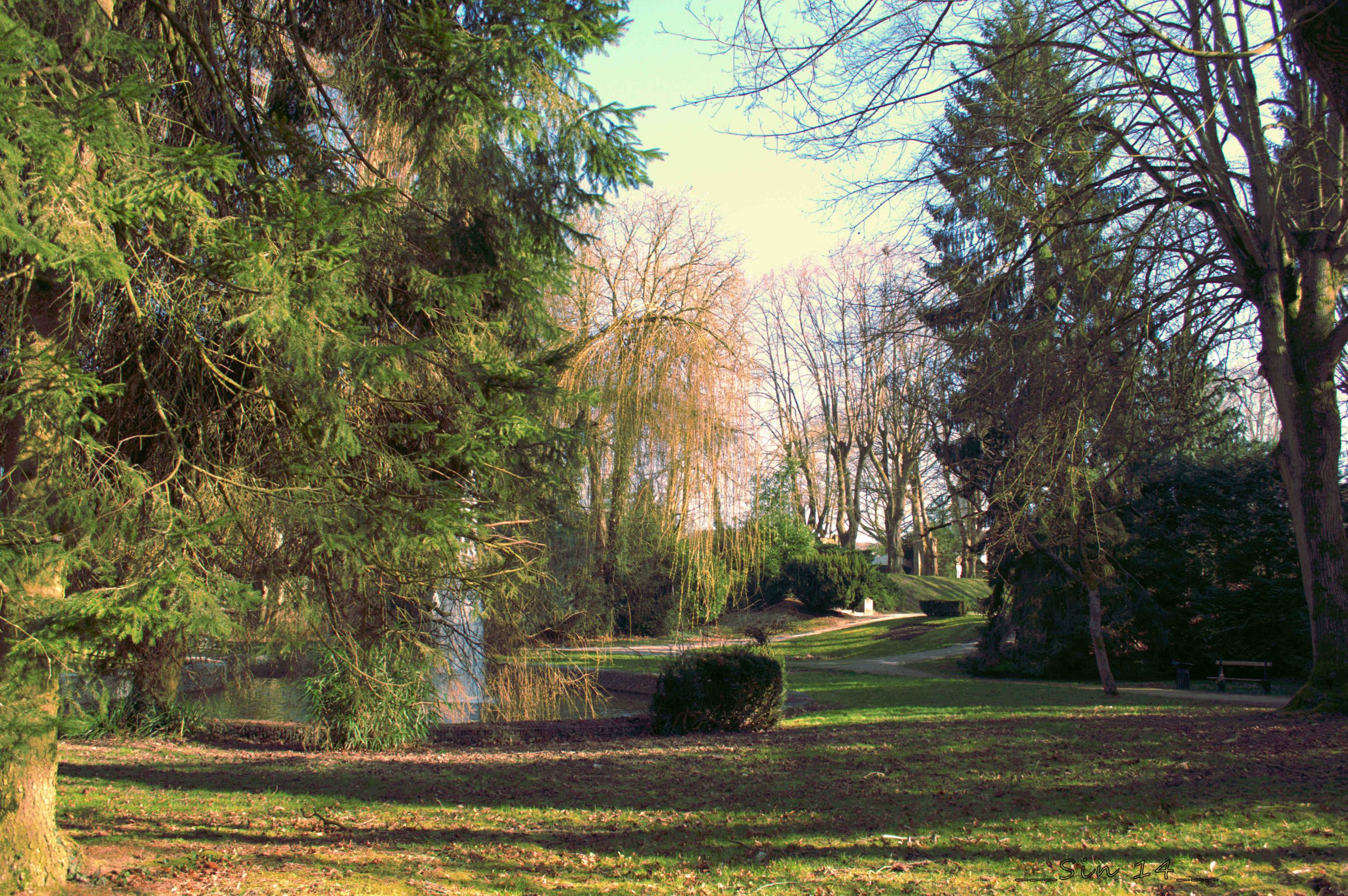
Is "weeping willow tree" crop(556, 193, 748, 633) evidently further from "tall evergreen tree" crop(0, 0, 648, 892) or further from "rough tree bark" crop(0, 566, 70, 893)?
"rough tree bark" crop(0, 566, 70, 893)

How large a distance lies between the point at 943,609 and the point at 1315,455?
67.6ft

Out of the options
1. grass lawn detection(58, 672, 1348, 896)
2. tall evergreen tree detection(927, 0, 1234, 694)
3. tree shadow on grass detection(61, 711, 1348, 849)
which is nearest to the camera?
grass lawn detection(58, 672, 1348, 896)

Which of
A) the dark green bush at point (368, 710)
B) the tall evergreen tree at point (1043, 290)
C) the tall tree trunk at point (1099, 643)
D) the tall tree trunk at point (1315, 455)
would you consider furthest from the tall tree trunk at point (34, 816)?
the tall tree trunk at point (1099, 643)

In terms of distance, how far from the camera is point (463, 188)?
6898mm

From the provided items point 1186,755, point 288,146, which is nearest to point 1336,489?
point 1186,755

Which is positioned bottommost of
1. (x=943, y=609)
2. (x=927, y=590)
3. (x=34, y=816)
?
(x=943, y=609)

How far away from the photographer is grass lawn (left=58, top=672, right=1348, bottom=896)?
4.26m

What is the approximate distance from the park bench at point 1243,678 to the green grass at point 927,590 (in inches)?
683

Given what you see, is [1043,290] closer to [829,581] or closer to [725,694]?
[725,694]

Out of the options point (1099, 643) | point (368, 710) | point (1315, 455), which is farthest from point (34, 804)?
point (1099, 643)

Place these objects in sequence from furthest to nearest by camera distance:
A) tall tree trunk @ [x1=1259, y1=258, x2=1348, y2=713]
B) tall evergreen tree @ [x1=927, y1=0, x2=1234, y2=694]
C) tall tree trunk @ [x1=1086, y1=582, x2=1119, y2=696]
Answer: tall tree trunk @ [x1=1086, y1=582, x2=1119, y2=696] → tall tree trunk @ [x1=1259, y1=258, x2=1348, y2=713] → tall evergreen tree @ [x1=927, y1=0, x2=1234, y2=694]

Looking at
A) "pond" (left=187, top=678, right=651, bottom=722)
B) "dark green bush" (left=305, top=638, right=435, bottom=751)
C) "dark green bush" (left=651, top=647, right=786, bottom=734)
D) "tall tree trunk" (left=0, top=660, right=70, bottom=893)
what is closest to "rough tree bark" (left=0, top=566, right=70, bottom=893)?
"tall tree trunk" (left=0, top=660, right=70, bottom=893)

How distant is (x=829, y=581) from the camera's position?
99.9ft

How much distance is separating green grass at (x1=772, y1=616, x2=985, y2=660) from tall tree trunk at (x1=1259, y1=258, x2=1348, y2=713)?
12180 mm
